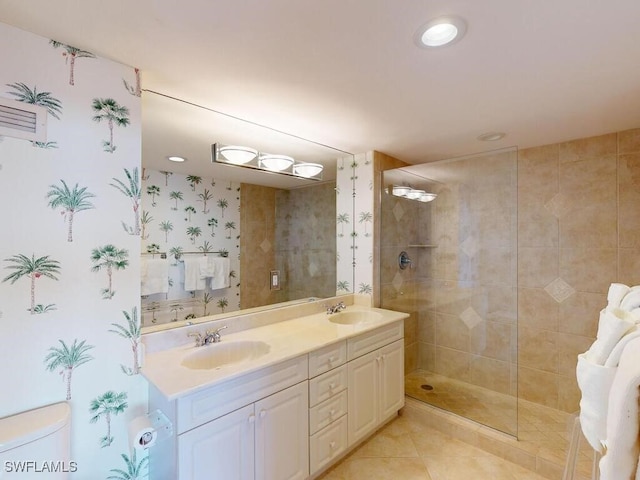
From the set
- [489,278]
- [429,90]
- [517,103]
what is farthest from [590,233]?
[429,90]

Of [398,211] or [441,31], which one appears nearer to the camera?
[441,31]

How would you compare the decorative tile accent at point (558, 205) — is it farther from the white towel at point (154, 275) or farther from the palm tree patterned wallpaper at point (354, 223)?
the white towel at point (154, 275)

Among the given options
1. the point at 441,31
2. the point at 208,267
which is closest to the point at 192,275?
the point at 208,267

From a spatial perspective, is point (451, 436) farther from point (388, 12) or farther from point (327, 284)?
point (388, 12)

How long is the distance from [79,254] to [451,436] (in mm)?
2647

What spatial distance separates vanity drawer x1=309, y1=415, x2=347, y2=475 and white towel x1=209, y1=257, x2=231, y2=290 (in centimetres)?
106

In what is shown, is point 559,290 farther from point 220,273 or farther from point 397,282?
point 220,273

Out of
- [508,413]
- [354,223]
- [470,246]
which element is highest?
[354,223]

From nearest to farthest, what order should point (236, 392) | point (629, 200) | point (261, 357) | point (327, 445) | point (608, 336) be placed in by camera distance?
1. point (608, 336)
2. point (236, 392)
3. point (261, 357)
4. point (327, 445)
5. point (629, 200)

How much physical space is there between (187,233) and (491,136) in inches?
90.7

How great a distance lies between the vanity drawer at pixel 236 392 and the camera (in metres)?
1.21

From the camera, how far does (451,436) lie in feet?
7.20

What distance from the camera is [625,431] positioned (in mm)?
473

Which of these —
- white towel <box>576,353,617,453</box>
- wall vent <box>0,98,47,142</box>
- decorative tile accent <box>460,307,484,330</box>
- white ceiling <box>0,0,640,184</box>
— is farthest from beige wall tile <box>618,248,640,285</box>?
wall vent <box>0,98,47,142</box>
